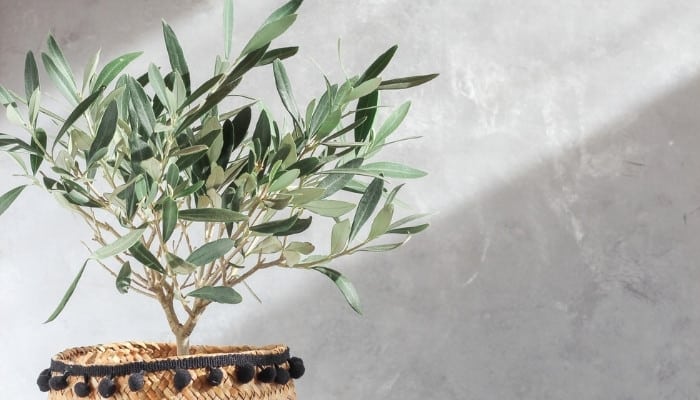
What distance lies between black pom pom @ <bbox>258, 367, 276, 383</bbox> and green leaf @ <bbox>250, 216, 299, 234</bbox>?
0.59ft

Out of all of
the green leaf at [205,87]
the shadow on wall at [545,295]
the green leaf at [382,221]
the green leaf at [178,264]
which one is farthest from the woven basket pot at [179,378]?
the shadow on wall at [545,295]

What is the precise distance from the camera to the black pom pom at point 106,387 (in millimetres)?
990

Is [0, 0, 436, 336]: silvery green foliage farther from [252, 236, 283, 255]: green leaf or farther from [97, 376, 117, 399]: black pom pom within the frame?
[97, 376, 117, 399]: black pom pom

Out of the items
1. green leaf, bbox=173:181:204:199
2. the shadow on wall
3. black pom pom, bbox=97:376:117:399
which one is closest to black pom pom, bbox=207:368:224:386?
black pom pom, bbox=97:376:117:399

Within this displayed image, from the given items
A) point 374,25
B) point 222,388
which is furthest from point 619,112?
point 222,388

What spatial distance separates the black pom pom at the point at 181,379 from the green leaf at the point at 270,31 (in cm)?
41

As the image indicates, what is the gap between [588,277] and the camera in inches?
82.7

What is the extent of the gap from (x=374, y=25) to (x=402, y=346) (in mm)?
852

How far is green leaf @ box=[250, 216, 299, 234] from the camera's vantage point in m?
1.09

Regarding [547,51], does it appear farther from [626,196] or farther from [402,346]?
[402,346]

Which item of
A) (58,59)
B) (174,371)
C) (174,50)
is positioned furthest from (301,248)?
(58,59)

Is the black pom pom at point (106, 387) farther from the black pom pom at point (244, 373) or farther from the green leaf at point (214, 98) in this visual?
the green leaf at point (214, 98)

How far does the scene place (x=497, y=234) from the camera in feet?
6.98

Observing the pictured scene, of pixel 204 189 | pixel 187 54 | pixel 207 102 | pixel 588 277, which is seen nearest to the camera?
pixel 207 102
